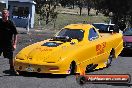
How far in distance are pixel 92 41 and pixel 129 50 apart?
20.7ft

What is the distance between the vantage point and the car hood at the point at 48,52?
11.1 meters

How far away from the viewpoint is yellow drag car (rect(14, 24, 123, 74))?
11070mm

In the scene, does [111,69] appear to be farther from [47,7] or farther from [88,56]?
[47,7]

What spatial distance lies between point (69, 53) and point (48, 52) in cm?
60

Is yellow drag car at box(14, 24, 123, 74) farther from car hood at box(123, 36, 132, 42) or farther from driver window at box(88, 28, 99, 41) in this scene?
car hood at box(123, 36, 132, 42)

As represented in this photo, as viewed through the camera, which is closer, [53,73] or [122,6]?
[53,73]

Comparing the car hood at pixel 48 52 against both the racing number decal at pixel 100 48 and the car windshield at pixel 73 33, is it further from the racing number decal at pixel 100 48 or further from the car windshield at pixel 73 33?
the racing number decal at pixel 100 48

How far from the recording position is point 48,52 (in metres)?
11.3

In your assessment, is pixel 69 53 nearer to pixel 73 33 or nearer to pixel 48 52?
pixel 48 52

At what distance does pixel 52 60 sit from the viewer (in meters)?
11.0

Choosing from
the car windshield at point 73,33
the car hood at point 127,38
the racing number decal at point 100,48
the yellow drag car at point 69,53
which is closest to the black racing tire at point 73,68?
the yellow drag car at point 69,53

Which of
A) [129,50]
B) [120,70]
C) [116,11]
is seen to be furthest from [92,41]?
[116,11]

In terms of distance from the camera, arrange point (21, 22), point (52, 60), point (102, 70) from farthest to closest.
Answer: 1. point (21, 22)
2. point (102, 70)
3. point (52, 60)

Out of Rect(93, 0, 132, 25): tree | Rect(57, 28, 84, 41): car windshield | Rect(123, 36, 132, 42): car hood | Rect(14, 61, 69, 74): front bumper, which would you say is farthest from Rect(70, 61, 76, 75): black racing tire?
Rect(93, 0, 132, 25): tree
